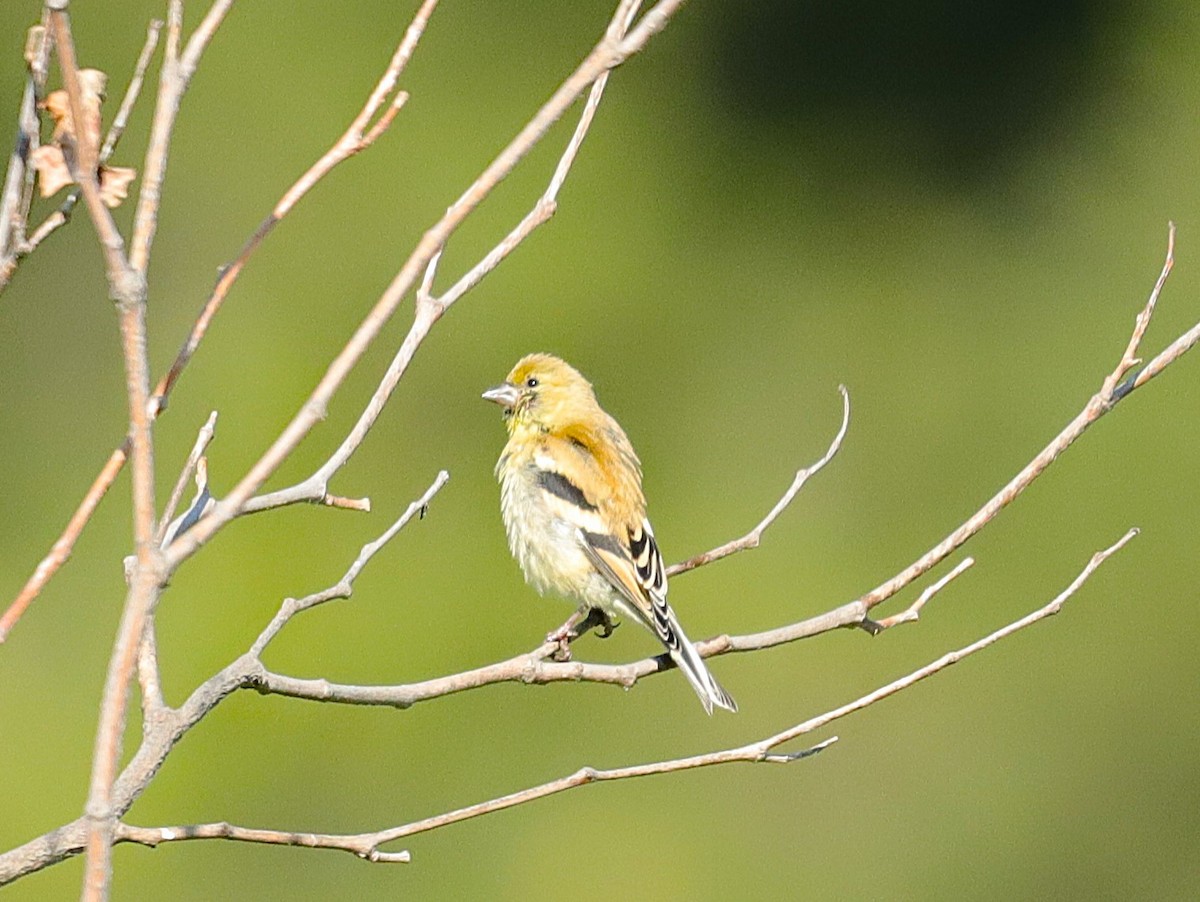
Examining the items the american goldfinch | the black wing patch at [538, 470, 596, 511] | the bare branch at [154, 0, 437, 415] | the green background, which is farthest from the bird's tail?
the green background

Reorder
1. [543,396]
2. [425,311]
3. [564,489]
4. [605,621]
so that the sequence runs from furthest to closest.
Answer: [543,396] < [564,489] < [605,621] < [425,311]

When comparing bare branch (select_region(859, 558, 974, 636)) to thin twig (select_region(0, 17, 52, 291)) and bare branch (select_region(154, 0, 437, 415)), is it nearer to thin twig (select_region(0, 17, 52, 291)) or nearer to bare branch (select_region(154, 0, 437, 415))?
bare branch (select_region(154, 0, 437, 415))

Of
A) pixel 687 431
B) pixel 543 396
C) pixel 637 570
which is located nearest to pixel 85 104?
pixel 637 570

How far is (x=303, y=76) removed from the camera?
7.17 meters

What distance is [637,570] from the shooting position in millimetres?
3889

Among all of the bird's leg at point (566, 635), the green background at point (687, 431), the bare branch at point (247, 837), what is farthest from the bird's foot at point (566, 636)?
the green background at point (687, 431)

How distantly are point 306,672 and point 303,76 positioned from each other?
93.7 inches

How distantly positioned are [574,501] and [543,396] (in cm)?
42

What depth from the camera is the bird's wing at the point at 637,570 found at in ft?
12.2

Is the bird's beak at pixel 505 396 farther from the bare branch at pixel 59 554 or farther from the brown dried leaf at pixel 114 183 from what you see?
the bare branch at pixel 59 554

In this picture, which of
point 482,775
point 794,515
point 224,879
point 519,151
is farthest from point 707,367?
point 519,151

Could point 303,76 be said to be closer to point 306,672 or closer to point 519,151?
point 306,672

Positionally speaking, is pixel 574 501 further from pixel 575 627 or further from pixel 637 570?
pixel 575 627

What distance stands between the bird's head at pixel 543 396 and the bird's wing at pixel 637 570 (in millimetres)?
443
